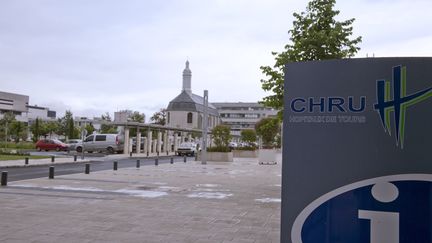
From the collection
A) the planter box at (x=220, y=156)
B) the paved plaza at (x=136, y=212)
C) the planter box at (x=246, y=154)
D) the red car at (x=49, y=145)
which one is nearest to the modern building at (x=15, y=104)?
A: the red car at (x=49, y=145)

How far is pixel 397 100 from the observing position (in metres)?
3.87

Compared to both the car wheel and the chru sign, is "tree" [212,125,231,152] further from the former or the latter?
the chru sign

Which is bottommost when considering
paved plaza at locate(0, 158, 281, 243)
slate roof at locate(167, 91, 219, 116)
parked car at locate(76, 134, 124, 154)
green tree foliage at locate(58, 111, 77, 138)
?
paved plaza at locate(0, 158, 281, 243)

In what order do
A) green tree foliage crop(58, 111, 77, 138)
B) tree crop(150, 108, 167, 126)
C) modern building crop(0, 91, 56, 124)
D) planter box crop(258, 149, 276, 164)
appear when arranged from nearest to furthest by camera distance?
planter box crop(258, 149, 276, 164) → green tree foliage crop(58, 111, 77, 138) → modern building crop(0, 91, 56, 124) → tree crop(150, 108, 167, 126)

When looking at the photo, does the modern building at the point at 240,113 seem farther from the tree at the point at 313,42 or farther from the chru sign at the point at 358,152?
the chru sign at the point at 358,152

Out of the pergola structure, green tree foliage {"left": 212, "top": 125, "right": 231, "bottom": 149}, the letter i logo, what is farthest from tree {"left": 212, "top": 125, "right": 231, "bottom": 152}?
the letter i logo

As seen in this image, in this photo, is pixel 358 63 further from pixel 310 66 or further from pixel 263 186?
pixel 263 186

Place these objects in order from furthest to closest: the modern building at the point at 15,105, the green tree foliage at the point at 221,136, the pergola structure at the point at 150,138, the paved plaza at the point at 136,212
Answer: the modern building at the point at 15,105 → the pergola structure at the point at 150,138 → the green tree foliage at the point at 221,136 → the paved plaza at the point at 136,212

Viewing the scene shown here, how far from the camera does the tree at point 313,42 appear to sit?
13656mm

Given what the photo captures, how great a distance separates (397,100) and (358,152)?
1.82 feet

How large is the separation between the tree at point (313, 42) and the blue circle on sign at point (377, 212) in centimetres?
999

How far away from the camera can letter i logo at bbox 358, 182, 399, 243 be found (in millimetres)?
3846

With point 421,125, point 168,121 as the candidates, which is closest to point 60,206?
point 421,125

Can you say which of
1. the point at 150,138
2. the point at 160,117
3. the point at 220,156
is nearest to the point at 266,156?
the point at 220,156
